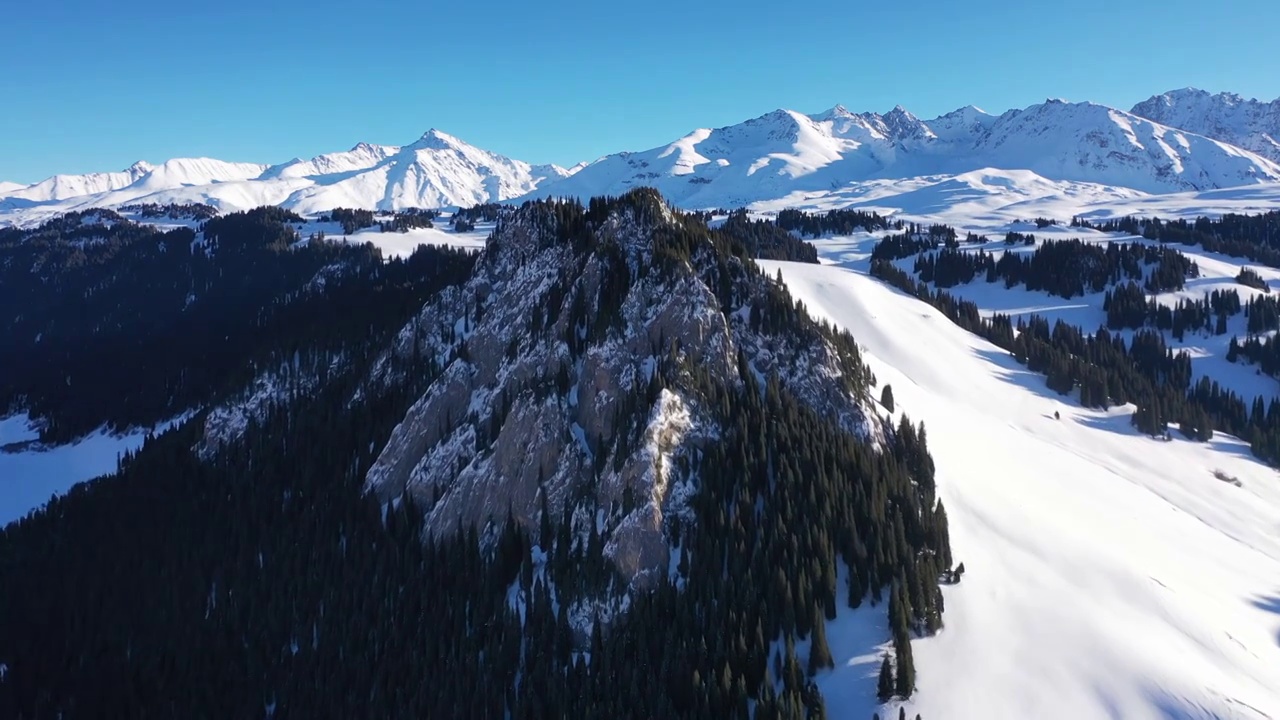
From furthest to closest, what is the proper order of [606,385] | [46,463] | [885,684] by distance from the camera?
1. [46,463]
2. [606,385]
3. [885,684]

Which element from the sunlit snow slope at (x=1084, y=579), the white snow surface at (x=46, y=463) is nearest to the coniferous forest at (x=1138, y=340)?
the sunlit snow slope at (x=1084, y=579)

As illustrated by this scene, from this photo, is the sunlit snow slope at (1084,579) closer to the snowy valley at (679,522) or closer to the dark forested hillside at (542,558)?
the snowy valley at (679,522)

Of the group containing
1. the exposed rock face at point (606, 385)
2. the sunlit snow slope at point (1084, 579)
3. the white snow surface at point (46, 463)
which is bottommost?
the white snow surface at point (46, 463)

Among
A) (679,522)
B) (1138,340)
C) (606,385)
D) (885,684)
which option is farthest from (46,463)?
(1138,340)

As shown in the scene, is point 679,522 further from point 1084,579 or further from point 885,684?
point 1084,579

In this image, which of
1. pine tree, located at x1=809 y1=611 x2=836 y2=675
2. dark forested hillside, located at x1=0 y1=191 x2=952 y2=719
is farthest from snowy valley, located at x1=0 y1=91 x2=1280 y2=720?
dark forested hillside, located at x1=0 y1=191 x2=952 y2=719

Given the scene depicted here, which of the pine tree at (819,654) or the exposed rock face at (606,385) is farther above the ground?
the exposed rock face at (606,385)

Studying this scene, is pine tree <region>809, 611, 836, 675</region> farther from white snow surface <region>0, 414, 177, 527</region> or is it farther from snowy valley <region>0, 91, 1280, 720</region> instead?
white snow surface <region>0, 414, 177, 527</region>
